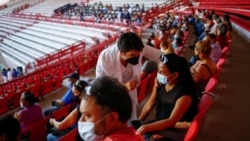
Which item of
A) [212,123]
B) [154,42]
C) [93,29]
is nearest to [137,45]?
[212,123]

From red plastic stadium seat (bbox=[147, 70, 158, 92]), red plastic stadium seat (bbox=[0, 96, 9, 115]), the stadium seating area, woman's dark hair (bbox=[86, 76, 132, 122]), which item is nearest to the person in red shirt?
woman's dark hair (bbox=[86, 76, 132, 122])

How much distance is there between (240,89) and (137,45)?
2.88m

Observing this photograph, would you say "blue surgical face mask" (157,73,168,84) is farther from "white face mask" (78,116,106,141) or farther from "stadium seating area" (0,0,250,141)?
"white face mask" (78,116,106,141)

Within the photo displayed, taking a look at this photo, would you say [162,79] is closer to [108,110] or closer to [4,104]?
[108,110]

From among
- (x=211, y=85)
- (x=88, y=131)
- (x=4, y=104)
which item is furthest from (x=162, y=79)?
(x=4, y=104)

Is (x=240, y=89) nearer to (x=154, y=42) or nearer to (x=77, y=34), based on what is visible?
(x=154, y=42)

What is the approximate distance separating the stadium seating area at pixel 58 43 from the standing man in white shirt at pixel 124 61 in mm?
593

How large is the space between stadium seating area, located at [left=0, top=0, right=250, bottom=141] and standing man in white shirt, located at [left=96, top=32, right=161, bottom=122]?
1.94 ft

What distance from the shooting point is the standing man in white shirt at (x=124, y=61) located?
93.0 inches

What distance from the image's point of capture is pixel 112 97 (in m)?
1.30

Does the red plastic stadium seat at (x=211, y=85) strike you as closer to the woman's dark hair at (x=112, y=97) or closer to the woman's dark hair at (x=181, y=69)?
the woman's dark hair at (x=181, y=69)

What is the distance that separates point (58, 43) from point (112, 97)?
1615 centimetres

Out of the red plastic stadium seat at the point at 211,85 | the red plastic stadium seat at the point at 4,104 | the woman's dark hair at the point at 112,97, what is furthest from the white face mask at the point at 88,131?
the red plastic stadium seat at the point at 4,104

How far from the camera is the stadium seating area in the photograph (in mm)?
4920
